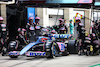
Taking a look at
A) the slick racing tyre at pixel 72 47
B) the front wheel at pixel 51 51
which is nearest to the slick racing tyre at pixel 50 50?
the front wheel at pixel 51 51

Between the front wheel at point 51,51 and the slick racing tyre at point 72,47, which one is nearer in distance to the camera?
the front wheel at point 51,51

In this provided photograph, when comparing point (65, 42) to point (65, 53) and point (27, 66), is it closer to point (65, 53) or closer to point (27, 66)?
point (65, 53)

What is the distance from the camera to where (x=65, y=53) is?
38.6 ft

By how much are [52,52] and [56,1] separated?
13.6ft

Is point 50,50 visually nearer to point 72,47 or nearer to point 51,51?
point 51,51

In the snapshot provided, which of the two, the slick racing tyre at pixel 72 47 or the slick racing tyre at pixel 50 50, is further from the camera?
the slick racing tyre at pixel 72 47

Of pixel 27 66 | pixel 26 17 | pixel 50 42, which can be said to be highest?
pixel 26 17

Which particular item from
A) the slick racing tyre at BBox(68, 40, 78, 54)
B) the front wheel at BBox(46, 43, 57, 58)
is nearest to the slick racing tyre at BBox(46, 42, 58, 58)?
the front wheel at BBox(46, 43, 57, 58)

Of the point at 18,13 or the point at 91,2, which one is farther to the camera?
the point at 18,13

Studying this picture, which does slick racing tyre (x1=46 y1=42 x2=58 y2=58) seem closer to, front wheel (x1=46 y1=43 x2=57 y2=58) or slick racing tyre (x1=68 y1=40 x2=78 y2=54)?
front wheel (x1=46 y1=43 x2=57 y2=58)

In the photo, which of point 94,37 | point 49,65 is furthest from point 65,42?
point 49,65

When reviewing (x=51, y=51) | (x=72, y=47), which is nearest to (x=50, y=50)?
(x=51, y=51)

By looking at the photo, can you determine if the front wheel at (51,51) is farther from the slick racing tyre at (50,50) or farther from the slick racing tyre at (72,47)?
the slick racing tyre at (72,47)

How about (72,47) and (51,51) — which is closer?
(51,51)
